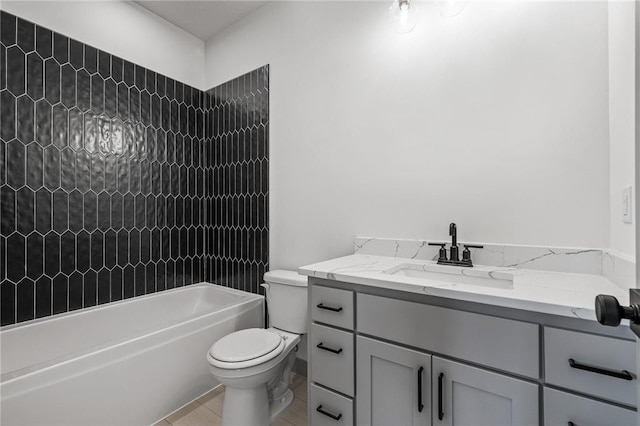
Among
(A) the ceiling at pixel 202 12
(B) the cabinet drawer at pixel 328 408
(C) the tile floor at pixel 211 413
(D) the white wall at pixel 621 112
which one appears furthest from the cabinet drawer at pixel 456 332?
(A) the ceiling at pixel 202 12

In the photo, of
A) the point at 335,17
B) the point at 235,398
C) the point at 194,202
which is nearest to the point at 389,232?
the point at 235,398

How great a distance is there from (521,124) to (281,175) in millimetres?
1522

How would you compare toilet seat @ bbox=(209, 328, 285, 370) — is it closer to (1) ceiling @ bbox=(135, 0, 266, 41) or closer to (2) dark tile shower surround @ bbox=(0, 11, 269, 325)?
(2) dark tile shower surround @ bbox=(0, 11, 269, 325)

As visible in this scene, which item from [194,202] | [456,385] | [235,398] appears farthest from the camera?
[194,202]

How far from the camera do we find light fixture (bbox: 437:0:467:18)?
1494 millimetres

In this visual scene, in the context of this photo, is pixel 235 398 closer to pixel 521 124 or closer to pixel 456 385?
pixel 456 385

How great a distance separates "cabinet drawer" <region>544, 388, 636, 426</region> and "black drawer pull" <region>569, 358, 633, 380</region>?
0.08 m

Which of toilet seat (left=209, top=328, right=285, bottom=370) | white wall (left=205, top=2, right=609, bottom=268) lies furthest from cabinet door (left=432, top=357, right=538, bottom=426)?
toilet seat (left=209, top=328, right=285, bottom=370)

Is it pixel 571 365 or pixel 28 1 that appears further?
pixel 28 1

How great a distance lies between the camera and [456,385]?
986 millimetres

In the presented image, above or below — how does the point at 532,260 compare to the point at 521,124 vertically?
below

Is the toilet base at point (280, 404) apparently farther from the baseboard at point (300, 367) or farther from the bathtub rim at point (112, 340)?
the bathtub rim at point (112, 340)

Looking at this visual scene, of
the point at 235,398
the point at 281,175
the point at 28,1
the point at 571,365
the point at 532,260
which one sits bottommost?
the point at 235,398

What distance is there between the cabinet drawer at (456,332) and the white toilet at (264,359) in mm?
652
